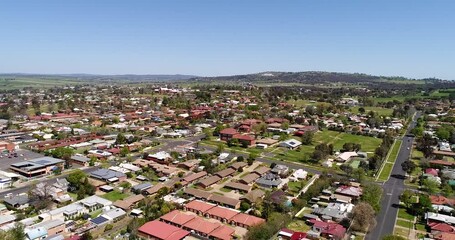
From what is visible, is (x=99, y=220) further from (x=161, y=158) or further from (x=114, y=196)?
(x=161, y=158)

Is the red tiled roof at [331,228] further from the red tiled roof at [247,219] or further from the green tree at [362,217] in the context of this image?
the red tiled roof at [247,219]

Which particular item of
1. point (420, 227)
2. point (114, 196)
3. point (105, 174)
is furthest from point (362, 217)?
point (105, 174)

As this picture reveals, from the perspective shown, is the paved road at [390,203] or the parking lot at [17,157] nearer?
the paved road at [390,203]

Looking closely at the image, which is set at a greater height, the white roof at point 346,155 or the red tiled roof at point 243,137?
the red tiled roof at point 243,137

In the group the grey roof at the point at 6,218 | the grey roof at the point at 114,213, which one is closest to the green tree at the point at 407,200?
the grey roof at the point at 114,213

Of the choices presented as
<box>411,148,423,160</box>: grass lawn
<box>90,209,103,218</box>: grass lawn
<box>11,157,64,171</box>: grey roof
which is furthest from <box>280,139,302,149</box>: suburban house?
<box>11,157,64,171</box>: grey roof
